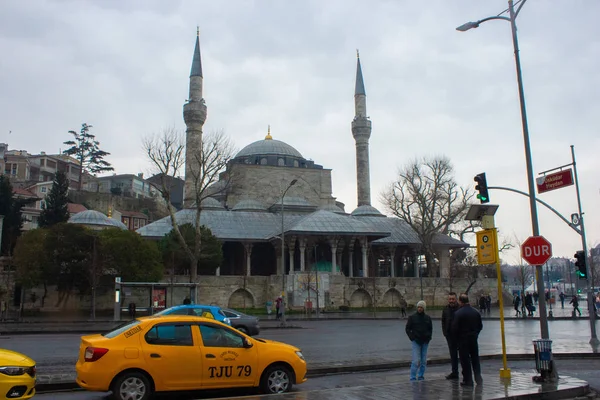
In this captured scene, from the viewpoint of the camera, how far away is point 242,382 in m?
7.68

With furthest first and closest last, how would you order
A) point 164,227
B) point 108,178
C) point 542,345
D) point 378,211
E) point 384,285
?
1. point 108,178
2. point 378,211
3. point 164,227
4. point 384,285
5. point 542,345

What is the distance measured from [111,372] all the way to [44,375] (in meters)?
3.31

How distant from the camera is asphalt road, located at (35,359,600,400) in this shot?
26.3ft

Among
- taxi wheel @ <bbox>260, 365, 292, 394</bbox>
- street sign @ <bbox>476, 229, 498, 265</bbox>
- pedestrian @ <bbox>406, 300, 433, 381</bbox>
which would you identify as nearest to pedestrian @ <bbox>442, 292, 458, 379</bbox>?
pedestrian @ <bbox>406, 300, 433, 381</bbox>

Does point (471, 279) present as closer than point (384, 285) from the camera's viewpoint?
No

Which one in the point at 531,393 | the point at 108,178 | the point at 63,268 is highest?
the point at 108,178

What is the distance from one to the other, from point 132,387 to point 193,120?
42.3 meters

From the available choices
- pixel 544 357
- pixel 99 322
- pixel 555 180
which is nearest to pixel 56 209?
pixel 99 322

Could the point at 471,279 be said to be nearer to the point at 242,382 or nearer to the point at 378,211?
the point at 378,211

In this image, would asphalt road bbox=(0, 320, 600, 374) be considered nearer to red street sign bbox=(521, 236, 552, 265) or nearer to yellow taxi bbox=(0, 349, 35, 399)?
red street sign bbox=(521, 236, 552, 265)

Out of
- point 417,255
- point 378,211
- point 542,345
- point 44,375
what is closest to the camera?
point 542,345

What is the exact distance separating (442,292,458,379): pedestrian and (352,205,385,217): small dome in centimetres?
4447

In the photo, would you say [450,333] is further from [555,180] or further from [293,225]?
[293,225]

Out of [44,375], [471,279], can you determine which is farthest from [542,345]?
[471,279]
